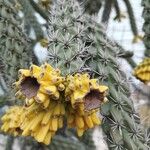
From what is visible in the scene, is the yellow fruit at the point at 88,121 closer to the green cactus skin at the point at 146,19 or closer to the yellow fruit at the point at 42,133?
the yellow fruit at the point at 42,133

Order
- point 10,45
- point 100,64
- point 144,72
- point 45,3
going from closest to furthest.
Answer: point 100,64 → point 10,45 → point 144,72 → point 45,3

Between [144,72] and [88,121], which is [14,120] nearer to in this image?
[88,121]

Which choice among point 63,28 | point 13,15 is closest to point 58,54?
point 63,28

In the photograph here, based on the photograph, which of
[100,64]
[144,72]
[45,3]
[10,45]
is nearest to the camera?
[100,64]

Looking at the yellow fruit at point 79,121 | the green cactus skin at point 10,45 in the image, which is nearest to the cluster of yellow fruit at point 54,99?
the yellow fruit at point 79,121

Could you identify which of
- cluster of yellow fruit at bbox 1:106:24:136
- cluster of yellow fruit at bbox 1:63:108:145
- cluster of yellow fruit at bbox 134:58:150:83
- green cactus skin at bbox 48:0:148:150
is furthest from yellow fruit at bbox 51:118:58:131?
cluster of yellow fruit at bbox 134:58:150:83

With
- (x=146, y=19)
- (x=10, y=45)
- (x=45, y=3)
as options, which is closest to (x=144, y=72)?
(x=146, y=19)
